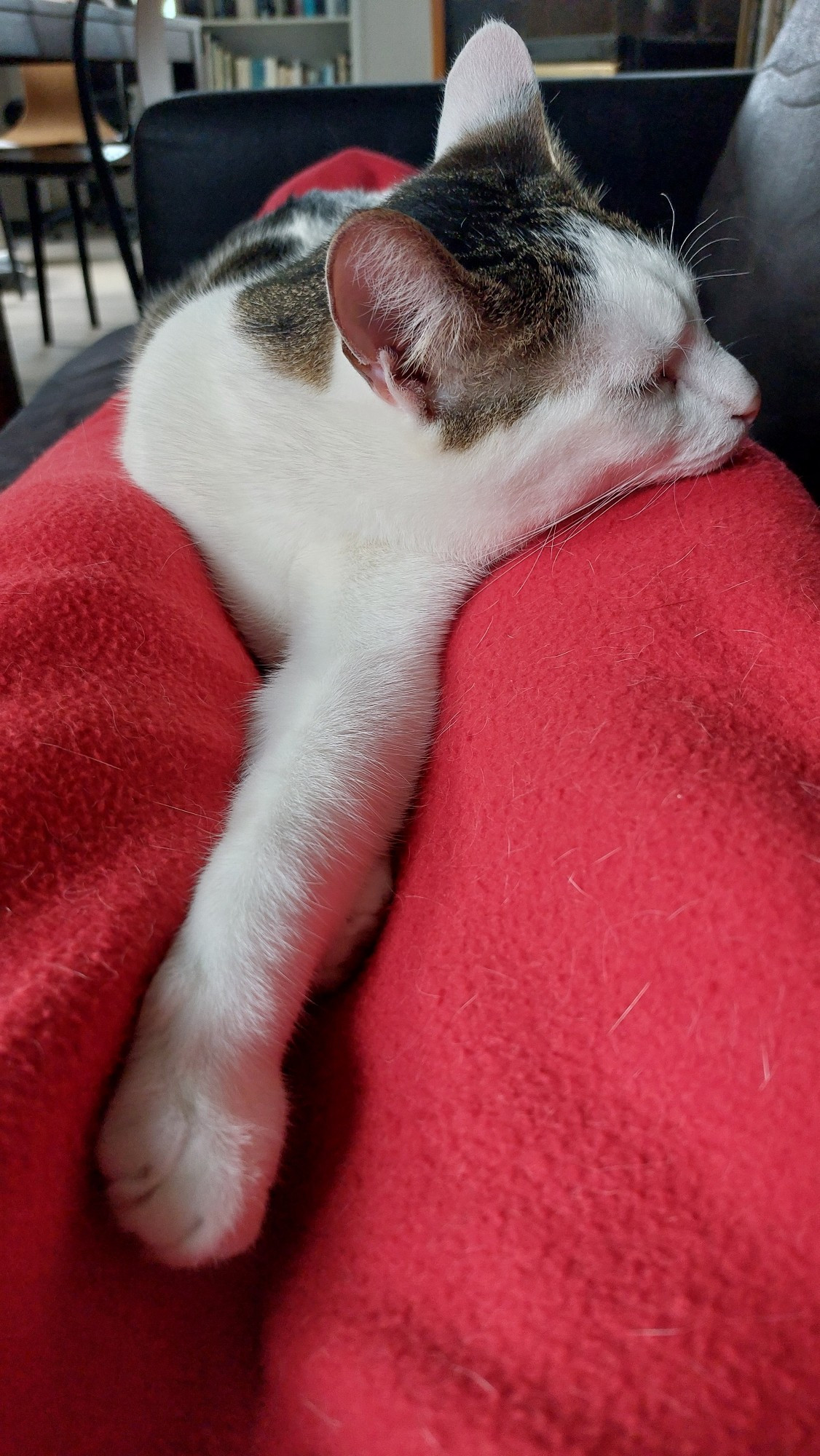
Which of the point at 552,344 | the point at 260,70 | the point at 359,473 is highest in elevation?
the point at 260,70

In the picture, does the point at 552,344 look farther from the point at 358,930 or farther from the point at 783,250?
the point at 358,930

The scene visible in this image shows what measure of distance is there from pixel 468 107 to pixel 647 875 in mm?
956

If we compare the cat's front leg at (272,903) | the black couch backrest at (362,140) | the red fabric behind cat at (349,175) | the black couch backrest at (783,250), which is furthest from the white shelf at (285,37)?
the cat's front leg at (272,903)

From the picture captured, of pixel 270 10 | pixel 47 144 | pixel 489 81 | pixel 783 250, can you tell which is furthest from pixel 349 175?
pixel 270 10

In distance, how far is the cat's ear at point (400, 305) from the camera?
625 mm

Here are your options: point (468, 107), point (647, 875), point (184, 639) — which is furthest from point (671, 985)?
point (468, 107)

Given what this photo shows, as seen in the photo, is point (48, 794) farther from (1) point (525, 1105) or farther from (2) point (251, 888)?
(1) point (525, 1105)

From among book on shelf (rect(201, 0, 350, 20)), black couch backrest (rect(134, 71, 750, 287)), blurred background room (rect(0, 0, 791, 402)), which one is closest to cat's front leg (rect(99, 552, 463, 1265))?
black couch backrest (rect(134, 71, 750, 287))

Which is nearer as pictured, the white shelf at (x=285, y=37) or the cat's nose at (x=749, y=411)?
the cat's nose at (x=749, y=411)

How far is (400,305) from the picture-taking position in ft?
2.27

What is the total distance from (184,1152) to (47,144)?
4.04 metres

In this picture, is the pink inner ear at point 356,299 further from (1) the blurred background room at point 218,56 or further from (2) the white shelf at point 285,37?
(2) the white shelf at point 285,37

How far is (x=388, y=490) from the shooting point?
A: 0.83m

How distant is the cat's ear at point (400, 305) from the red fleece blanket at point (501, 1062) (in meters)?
0.23
